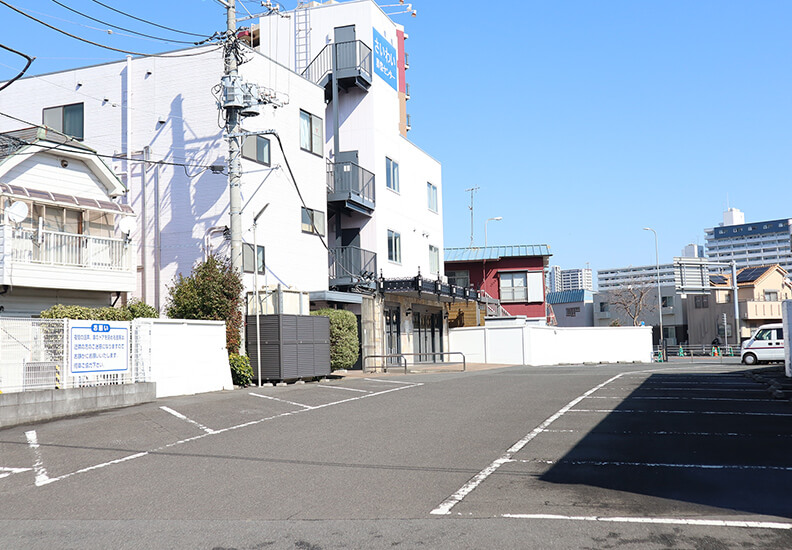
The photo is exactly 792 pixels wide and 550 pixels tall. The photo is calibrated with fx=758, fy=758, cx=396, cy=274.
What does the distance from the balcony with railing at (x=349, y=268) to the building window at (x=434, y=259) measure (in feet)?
33.3

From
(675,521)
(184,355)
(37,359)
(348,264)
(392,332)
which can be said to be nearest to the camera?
(675,521)

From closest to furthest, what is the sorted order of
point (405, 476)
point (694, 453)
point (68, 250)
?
point (405, 476), point (694, 453), point (68, 250)

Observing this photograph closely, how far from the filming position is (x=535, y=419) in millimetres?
13117

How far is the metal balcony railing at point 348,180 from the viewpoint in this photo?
101ft

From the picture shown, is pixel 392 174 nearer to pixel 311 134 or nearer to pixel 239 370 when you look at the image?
pixel 311 134

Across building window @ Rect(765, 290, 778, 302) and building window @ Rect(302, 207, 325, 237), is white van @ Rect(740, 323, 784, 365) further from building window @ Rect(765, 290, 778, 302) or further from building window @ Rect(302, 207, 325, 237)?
building window @ Rect(765, 290, 778, 302)

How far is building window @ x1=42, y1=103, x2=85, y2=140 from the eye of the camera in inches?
1025

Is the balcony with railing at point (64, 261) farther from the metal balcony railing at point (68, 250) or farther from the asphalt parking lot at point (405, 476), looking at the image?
the asphalt parking lot at point (405, 476)

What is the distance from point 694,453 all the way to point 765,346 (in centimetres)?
2832

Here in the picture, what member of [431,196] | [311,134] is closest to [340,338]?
[311,134]

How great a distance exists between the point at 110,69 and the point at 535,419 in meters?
19.8

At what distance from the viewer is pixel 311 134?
94.4 ft

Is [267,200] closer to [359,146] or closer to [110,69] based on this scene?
[110,69]

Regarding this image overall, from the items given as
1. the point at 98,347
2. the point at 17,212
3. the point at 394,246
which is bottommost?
the point at 98,347
